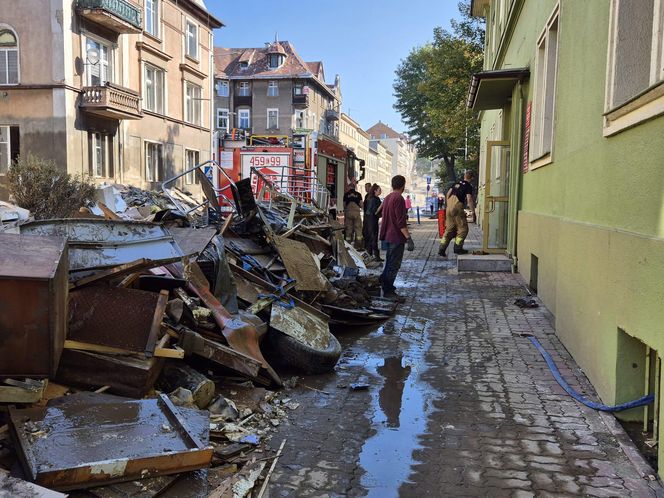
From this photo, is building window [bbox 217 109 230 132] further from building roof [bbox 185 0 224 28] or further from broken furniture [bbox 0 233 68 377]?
broken furniture [bbox 0 233 68 377]

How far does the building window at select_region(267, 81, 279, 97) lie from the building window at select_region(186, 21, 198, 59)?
24604mm

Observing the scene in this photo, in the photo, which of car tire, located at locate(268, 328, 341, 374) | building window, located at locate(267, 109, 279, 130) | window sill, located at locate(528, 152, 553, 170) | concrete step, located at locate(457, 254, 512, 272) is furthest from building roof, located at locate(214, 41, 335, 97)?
car tire, located at locate(268, 328, 341, 374)

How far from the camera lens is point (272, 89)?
5622 centimetres

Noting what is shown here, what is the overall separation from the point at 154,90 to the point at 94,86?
5.89 m

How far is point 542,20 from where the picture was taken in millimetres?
8969

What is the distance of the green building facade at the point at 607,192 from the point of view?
3.59m

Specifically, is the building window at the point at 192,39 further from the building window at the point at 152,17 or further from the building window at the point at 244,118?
the building window at the point at 244,118

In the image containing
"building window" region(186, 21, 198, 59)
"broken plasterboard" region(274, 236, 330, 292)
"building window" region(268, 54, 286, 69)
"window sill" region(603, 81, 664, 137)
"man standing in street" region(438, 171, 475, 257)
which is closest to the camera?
"window sill" region(603, 81, 664, 137)

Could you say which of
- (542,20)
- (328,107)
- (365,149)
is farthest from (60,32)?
(365,149)

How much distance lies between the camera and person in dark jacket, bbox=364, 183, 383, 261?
1377cm

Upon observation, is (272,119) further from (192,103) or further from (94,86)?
(94,86)

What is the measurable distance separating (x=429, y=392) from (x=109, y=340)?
8.59 feet

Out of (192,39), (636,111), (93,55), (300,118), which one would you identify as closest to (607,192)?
(636,111)

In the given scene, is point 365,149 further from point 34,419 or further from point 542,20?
→ point 34,419
